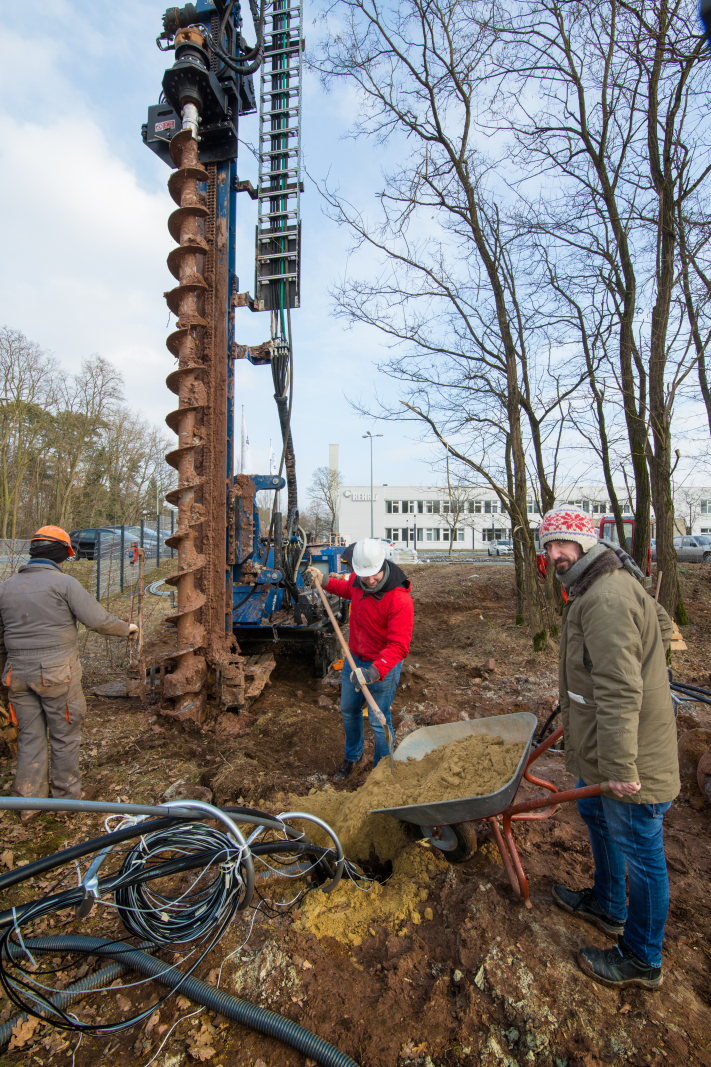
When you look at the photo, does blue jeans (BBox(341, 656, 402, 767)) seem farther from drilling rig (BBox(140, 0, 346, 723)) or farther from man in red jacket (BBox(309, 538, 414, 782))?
drilling rig (BBox(140, 0, 346, 723))

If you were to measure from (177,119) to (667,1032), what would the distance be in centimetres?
807

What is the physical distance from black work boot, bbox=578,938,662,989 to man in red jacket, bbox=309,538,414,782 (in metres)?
1.91

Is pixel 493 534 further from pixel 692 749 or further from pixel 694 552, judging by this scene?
pixel 692 749

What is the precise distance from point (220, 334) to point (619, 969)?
19.2ft

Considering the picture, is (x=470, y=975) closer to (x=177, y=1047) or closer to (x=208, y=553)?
(x=177, y=1047)

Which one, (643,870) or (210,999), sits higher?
(643,870)

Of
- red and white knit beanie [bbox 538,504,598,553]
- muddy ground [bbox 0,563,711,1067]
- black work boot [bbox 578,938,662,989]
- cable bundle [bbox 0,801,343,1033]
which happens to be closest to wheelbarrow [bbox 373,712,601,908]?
muddy ground [bbox 0,563,711,1067]

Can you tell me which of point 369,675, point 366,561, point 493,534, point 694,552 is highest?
point 493,534

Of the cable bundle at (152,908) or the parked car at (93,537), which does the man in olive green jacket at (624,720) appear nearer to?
the cable bundle at (152,908)

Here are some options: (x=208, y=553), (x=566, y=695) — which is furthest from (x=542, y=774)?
(x=208, y=553)

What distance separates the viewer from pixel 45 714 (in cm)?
376

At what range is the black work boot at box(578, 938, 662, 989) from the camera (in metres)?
2.31

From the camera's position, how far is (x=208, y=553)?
223 inches

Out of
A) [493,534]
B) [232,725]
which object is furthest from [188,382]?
[493,534]
